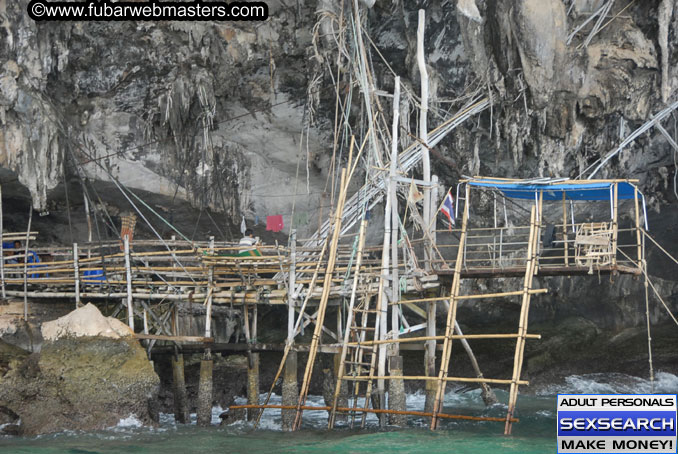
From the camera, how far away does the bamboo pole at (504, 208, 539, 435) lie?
12758 millimetres

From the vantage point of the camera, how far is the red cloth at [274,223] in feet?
68.4

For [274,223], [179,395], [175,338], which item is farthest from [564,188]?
[179,395]

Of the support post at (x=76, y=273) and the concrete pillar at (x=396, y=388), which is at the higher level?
the support post at (x=76, y=273)

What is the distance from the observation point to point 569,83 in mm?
18172

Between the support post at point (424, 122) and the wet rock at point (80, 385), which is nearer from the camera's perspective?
the wet rock at point (80, 385)

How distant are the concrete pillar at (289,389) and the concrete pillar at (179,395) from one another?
234 centimetres

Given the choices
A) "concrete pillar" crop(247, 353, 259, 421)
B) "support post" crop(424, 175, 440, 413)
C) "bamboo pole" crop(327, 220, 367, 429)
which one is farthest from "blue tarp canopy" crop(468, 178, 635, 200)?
"concrete pillar" crop(247, 353, 259, 421)

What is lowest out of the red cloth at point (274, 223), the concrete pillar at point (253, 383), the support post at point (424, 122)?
the concrete pillar at point (253, 383)

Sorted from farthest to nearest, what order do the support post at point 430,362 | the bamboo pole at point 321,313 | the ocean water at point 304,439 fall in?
1. the support post at point 430,362
2. the bamboo pole at point 321,313
3. the ocean water at point 304,439

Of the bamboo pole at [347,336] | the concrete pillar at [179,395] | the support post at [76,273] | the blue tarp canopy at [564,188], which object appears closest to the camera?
the bamboo pole at [347,336]

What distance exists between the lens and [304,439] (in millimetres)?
14516

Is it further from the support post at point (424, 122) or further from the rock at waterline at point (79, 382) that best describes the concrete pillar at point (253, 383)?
the support post at point (424, 122)

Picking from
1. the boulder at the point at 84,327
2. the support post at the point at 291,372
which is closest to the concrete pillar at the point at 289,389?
the support post at the point at 291,372

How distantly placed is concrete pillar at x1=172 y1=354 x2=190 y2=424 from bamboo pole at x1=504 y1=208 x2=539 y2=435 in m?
6.84
